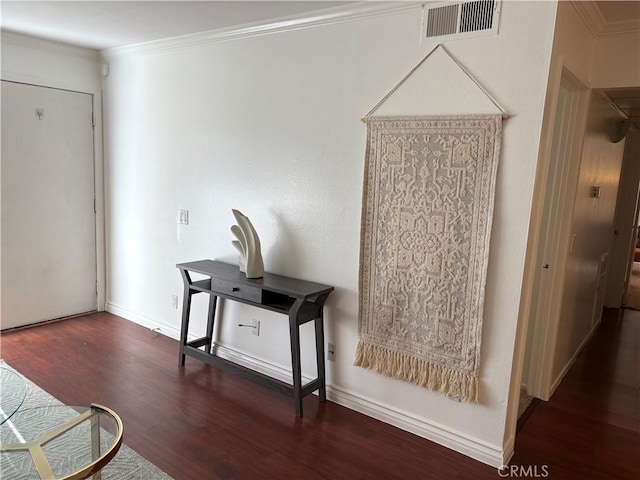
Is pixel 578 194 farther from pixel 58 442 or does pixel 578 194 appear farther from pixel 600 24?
pixel 58 442

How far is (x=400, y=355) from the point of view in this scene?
2.63 meters

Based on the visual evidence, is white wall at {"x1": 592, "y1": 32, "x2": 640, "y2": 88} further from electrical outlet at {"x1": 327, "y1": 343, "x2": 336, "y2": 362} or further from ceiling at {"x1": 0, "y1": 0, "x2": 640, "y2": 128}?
electrical outlet at {"x1": 327, "y1": 343, "x2": 336, "y2": 362}

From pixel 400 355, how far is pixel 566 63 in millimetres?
1755

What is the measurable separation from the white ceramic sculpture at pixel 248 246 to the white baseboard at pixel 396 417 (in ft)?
2.42

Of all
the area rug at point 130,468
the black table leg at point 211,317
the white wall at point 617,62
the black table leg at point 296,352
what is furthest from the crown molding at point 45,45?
the white wall at point 617,62

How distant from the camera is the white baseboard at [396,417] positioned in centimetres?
240

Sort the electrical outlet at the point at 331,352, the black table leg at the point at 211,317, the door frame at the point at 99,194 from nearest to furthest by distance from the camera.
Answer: the electrical outlet at the point at 331,352
the black table leg at the point at 211,317
the door frame at the point at 99,194

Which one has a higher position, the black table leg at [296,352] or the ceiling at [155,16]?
the ceiling at [155,16]

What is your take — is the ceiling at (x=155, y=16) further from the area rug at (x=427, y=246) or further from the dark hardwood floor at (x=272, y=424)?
the dark hardwood floor at (x=272, y=424)

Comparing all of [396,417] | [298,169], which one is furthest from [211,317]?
[396,417]

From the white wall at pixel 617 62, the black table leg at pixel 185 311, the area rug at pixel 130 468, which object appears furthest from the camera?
the black table leg at pixel 185 311

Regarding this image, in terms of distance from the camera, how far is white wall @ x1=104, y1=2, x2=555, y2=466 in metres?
2.23

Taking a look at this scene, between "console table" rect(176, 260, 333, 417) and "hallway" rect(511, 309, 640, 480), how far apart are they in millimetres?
1234

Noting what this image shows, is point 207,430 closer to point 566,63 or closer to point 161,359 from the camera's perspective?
point 161,359
